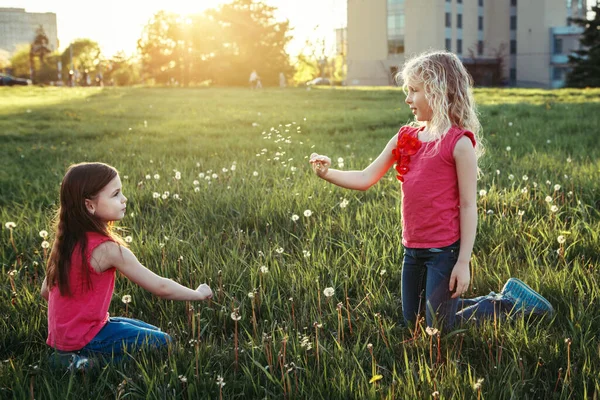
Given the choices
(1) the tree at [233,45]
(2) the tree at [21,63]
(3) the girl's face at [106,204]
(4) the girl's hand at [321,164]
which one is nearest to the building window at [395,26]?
(1) the tree at [233,45]

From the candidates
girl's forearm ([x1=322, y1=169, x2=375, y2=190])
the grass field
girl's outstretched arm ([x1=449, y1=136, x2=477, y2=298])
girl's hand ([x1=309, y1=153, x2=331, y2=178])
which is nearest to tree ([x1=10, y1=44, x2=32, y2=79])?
the grass field

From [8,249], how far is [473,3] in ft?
232

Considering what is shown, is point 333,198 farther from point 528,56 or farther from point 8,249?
point 528,56

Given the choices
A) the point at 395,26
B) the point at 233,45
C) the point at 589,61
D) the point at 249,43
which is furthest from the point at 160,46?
the point at 589,61

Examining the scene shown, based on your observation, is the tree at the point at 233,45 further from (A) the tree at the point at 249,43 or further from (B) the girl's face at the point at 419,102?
(B) the girl's face at the point at 419,102

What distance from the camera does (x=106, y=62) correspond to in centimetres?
10419

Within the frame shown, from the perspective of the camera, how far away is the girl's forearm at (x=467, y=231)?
10.1ft

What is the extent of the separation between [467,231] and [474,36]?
231 ft

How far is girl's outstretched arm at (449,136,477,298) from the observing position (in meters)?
3.07

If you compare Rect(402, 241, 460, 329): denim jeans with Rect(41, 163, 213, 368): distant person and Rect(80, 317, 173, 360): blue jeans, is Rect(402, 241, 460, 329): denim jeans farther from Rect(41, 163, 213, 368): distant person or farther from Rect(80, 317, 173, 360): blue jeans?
Rect(80, 317, 173, 360): blue jeans

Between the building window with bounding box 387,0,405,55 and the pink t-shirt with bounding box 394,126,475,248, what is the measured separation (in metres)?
65.7

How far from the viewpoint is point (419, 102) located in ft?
10.4

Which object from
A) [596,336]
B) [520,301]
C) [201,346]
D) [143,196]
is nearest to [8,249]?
[143,196]

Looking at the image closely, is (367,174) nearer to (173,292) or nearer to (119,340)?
(173,292)
